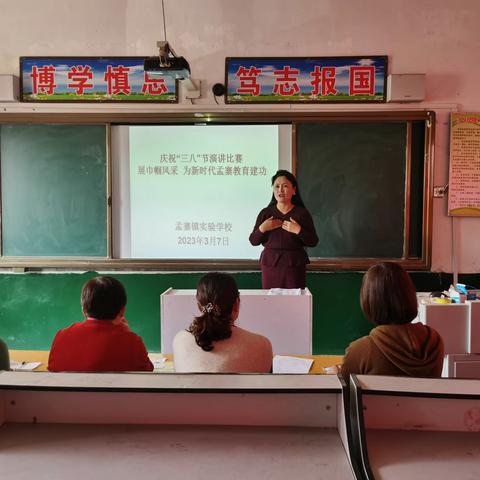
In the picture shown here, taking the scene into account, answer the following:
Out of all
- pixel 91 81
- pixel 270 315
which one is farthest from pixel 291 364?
pixel 91 81

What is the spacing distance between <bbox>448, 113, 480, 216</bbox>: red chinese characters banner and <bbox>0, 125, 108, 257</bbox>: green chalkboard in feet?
9.40

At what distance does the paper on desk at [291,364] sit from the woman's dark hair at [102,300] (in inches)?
29.4

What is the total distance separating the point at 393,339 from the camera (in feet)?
4.62

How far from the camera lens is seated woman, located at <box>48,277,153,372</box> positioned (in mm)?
1565

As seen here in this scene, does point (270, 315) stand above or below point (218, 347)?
below

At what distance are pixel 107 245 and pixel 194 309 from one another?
1.57 metres

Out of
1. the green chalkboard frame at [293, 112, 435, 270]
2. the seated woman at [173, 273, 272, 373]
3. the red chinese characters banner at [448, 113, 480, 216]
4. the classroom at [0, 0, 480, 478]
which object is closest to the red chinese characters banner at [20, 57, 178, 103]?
the classroom at [0, 0, 480, 478]

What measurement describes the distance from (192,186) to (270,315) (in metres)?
1.61

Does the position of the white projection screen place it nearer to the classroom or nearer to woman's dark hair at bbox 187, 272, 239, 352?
→ the classroom

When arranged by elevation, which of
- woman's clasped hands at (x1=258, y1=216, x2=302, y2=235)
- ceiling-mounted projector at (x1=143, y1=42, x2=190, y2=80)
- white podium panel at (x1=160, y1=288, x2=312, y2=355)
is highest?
ceiling-mounted projector at (x1=143, y1=42, x2=190, y2=80)

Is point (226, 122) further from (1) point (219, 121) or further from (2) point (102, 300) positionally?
(2) point (102, 300)

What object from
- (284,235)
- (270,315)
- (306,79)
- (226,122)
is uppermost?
(306,79)

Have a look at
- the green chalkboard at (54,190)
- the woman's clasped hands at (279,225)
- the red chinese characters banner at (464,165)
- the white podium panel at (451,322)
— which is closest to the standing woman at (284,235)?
the woman's clasped hands at (279,225)

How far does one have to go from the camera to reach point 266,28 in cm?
357
